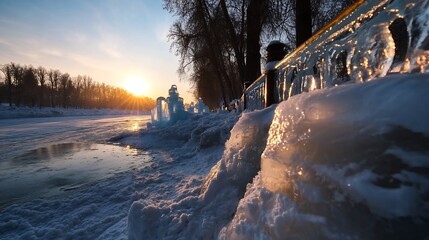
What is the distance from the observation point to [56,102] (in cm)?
6084

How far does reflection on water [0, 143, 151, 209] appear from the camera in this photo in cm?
370

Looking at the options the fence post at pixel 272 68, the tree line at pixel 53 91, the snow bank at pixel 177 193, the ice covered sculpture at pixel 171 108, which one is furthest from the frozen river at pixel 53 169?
the tree line at pixel 53 91

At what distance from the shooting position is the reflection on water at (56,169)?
3.70 metres

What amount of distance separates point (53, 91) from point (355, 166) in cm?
6739

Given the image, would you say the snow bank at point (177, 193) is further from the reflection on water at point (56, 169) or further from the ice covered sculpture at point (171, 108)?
the ice covered sculpture at point (171, 108)

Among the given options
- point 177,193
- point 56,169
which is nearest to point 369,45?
point 177,193

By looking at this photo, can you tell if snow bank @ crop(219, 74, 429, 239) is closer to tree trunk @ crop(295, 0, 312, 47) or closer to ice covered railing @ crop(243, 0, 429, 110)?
ice covered railing @ crop(243, 0, 429, 110)

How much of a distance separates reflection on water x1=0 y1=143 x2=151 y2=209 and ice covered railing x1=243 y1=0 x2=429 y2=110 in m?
3.55

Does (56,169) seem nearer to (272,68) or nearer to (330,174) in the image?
(272,68)

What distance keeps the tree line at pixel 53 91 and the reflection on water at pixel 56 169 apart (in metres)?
47.6

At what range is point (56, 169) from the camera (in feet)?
16.0

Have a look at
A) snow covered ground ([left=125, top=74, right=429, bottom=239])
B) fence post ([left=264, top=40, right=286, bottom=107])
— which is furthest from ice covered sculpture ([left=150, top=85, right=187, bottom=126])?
snow covered ground ([left=125, top=74, right=429, bottom=239])

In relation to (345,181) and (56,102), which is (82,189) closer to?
(345,181)

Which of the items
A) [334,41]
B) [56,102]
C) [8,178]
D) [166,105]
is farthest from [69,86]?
[334,41]
